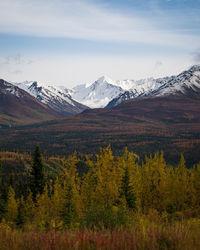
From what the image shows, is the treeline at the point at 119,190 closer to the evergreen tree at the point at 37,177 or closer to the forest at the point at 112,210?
the forest at the point at 112,210

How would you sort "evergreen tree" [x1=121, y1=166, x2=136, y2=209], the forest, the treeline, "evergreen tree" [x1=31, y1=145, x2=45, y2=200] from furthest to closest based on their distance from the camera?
"evergreen tree" [x1=31, y1=145, x2=45, y2=200], "evergreen tree" [x1=121, y1=166, x2=136, y2=209], the treeline, the forest

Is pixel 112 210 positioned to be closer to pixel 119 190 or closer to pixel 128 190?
pixel 119 190

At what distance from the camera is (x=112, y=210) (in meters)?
8.57

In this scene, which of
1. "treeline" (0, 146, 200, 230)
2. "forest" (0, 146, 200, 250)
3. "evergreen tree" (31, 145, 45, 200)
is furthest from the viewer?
"evergreen tree" (31, 145, 45, 200)

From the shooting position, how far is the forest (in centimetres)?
479

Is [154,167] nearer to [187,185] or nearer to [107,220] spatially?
[187,185]

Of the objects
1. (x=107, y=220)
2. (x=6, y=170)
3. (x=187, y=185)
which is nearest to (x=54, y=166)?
(x=6, y=170)

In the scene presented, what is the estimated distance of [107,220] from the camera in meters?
8.09

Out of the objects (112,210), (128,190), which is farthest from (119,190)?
(112,210)

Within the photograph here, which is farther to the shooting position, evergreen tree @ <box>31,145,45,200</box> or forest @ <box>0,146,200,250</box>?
evergreen tree @ <box>31,145,45,200</box>

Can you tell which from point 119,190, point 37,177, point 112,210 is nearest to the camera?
point 112,210

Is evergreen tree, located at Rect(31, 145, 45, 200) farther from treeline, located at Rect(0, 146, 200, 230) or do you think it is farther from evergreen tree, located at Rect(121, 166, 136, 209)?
evergreen tree, located at Rect(121, 166, 136, 209)

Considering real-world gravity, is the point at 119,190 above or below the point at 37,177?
above

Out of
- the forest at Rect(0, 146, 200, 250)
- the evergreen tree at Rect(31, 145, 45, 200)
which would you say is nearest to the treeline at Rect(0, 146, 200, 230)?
the forest at Rect(0, 146, 200, 250)
